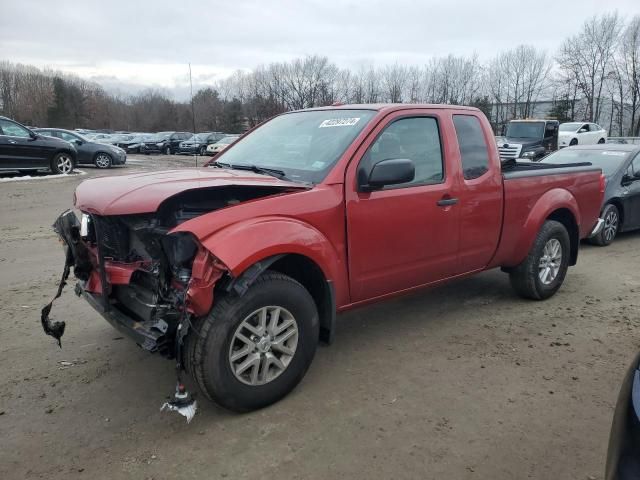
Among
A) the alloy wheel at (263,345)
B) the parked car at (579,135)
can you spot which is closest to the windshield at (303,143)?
the alloy wheel at (263,345)

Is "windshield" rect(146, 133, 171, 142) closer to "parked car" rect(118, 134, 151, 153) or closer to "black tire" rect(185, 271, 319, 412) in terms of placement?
"parked car" rect(118, 134, 151, 153)

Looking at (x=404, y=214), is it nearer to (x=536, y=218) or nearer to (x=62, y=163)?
(x=536, y=218)

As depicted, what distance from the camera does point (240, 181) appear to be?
10.8 ft

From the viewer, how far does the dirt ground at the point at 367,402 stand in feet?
9.23

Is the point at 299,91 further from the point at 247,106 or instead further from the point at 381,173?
the point at 381,173

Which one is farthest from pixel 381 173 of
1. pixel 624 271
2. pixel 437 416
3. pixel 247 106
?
pixel 247 106

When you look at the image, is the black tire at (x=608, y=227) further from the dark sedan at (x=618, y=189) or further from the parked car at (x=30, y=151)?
the parked car at (x=30, y=151)

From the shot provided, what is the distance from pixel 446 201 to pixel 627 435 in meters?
2.74

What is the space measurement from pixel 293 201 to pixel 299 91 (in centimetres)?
6119

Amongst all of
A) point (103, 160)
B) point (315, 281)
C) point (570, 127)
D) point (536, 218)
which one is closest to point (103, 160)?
point (103, 160)

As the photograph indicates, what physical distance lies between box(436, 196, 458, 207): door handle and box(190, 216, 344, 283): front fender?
3.60 ft

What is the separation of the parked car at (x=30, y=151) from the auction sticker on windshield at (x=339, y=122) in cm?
1346

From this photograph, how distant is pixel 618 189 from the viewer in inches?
332

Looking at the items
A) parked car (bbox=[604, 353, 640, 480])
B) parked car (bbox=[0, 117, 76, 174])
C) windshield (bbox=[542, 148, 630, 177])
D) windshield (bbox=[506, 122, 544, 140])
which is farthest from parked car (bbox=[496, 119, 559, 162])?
parked car (bbox=[604, 353, 640, 480])
